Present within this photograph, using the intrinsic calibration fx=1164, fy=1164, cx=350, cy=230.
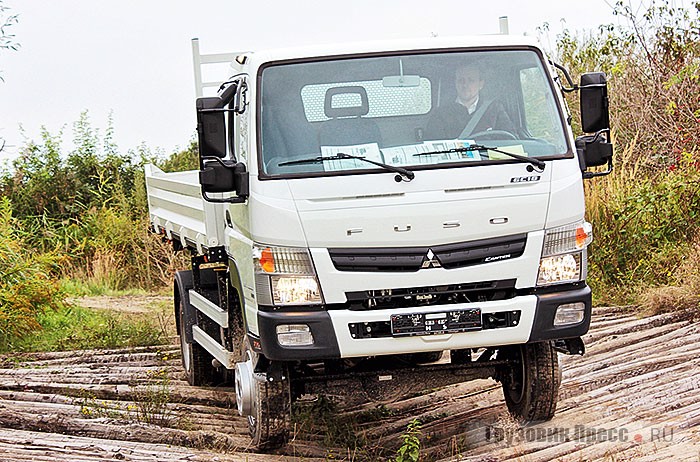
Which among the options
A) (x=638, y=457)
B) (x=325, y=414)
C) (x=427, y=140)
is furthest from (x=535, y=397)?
(x=427, y=140)

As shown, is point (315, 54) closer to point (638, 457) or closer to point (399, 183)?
point (399, 183)

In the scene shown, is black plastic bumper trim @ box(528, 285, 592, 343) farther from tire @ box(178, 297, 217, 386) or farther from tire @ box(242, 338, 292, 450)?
tire @ box(178, 297, 217, 386)

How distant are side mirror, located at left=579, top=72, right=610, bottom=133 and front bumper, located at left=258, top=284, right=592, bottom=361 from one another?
1074 millimetres

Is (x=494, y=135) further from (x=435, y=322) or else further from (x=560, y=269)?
(x=435, y=322)

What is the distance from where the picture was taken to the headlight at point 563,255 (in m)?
6.75

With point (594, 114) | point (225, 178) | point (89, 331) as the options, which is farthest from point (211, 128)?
point (89, 331)

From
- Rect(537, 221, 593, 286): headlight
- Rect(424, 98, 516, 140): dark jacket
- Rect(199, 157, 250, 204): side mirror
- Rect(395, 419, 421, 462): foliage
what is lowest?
Rect(395, 419, 421, 462): foliage

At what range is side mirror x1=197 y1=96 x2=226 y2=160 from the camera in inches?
264

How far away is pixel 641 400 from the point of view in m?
8.08

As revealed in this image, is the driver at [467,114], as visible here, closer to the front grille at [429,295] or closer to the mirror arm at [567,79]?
the mirror arm at [567,79]

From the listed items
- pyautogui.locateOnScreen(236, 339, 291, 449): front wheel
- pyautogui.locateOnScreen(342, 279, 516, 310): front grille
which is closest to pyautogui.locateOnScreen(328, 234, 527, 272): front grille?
pyautogui.locateOnScreen(342, 279, 516, 310): front grille

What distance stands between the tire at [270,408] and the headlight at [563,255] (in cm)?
172

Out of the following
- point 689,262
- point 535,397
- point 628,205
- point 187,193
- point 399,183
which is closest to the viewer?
point 399,183

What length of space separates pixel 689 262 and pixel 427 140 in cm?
591
